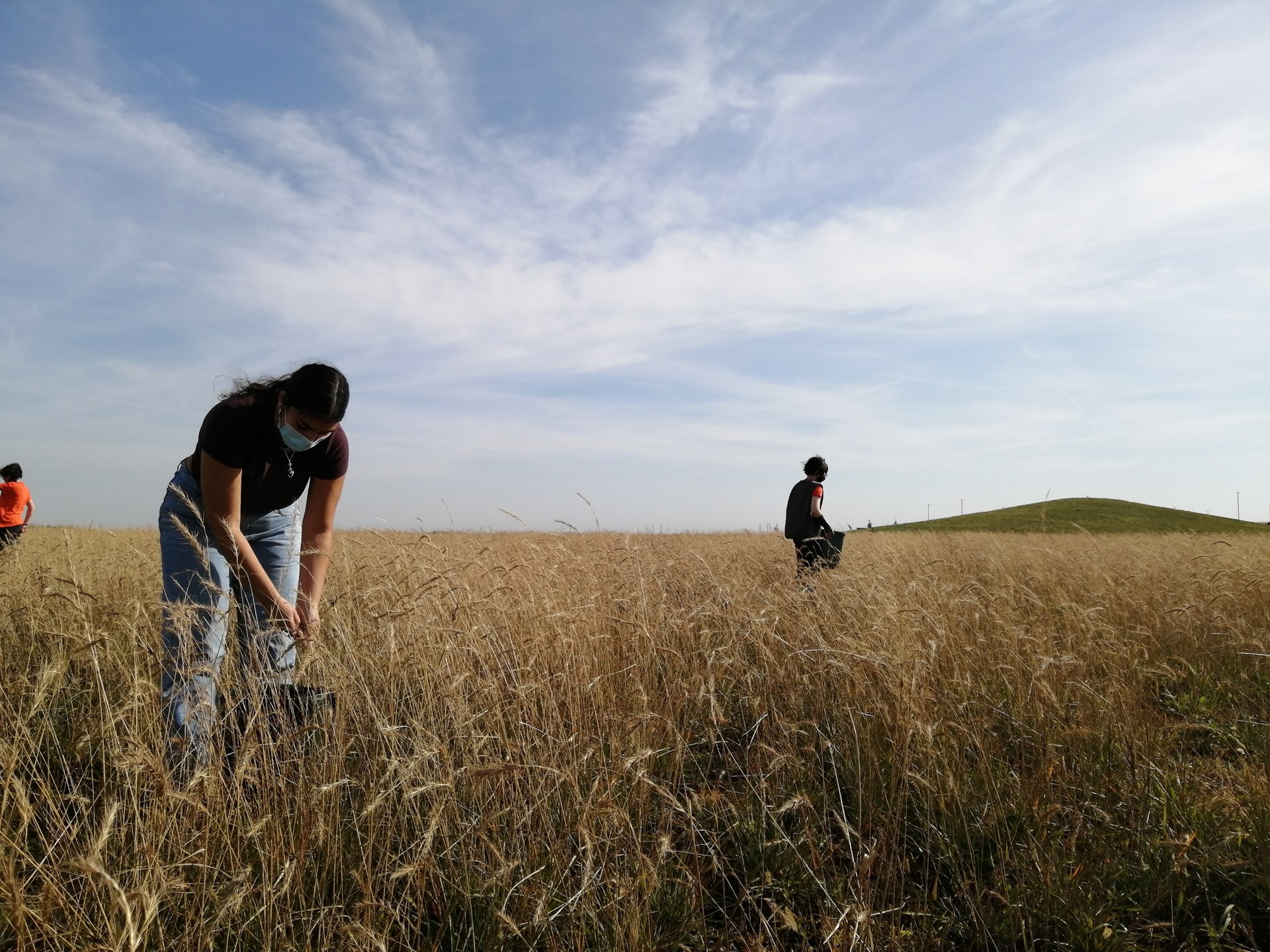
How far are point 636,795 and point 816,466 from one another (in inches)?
204

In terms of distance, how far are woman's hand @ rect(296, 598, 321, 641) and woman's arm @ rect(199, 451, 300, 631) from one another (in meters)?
0.04

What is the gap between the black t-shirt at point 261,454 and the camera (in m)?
2.86

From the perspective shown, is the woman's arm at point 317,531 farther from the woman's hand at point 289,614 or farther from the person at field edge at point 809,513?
the person at field edge at point 809,513

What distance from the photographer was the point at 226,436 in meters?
2.84

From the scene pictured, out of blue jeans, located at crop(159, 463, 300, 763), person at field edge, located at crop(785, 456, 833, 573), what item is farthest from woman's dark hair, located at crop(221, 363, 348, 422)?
person at field edge, located at crop(785, 456, 833, 573)

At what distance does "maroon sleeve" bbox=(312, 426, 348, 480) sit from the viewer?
336cm

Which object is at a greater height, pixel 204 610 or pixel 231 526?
pixel 231 526

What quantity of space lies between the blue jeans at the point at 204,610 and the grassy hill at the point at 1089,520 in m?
24.4

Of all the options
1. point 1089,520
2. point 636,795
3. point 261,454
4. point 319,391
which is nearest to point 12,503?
point 261,454

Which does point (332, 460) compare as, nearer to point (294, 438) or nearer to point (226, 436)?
point (294, 438)

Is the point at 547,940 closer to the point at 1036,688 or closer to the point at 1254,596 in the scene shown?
the point at 1036,688

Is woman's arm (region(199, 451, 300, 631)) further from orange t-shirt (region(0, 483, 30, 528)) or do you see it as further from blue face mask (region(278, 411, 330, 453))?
orange t-shirt (region(0, 483, 30, 528))

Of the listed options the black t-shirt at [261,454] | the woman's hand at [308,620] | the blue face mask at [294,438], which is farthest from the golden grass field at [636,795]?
the blue face mask at [294,438]

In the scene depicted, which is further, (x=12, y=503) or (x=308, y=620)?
(x=12, y=503)
